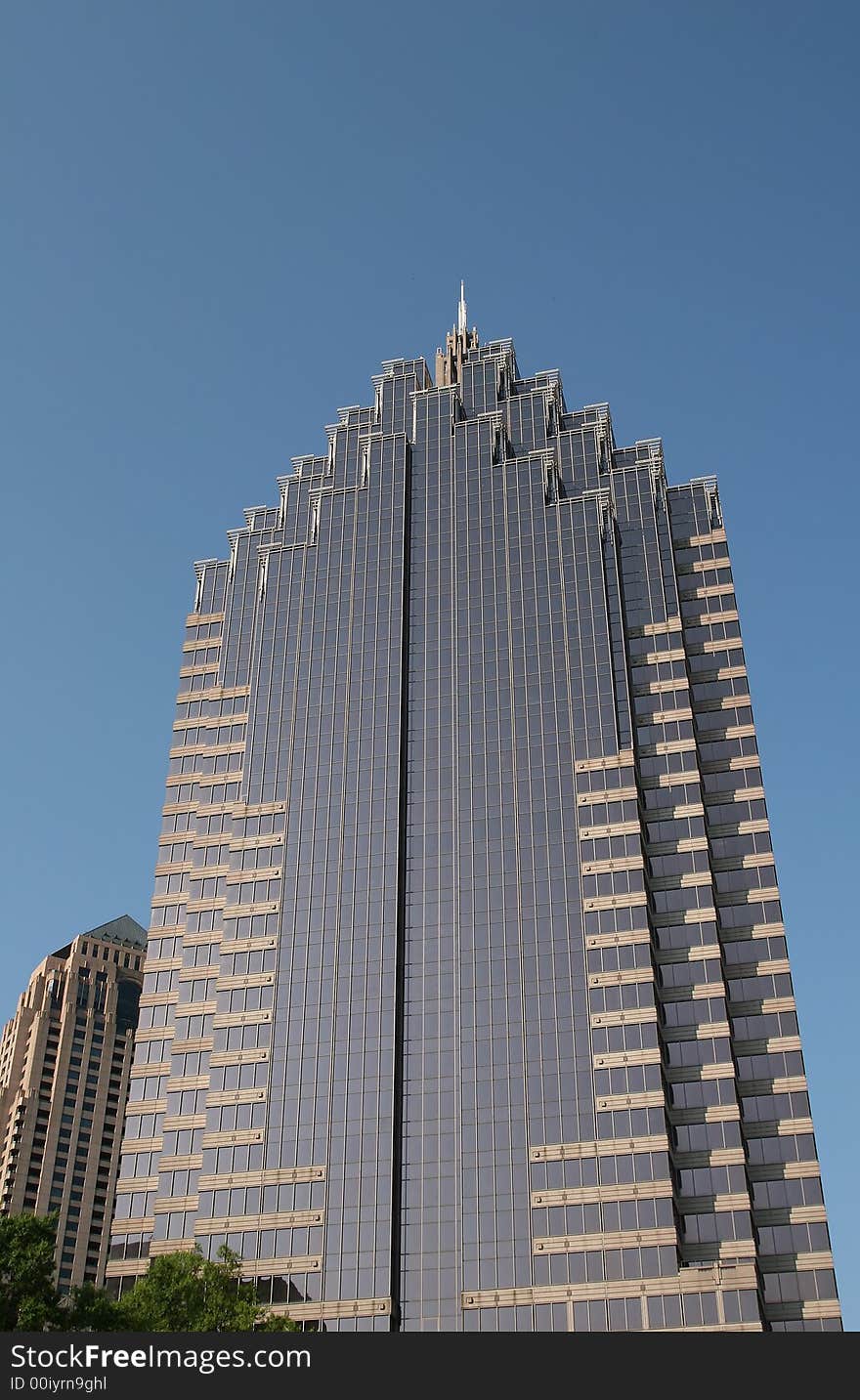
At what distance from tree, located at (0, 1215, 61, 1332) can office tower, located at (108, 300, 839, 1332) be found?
38740 millimetres

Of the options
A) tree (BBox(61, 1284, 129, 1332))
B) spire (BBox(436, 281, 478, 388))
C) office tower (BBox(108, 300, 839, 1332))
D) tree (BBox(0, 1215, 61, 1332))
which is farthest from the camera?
spire (BBox(436, 281, 478, 388))

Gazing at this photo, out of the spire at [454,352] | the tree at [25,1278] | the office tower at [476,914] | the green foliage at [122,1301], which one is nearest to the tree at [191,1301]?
the green foliage at [122,1301]

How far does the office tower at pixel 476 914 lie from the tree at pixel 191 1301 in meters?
26.0

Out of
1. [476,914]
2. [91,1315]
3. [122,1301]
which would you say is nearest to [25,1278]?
[91,1315]

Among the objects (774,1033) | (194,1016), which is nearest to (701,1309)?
(774,1033)

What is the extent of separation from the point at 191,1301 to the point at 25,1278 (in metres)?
12.6

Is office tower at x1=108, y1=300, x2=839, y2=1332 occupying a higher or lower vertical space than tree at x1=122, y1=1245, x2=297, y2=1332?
higher

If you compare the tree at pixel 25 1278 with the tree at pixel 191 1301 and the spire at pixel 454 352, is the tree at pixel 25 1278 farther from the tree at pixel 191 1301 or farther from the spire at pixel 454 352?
the spire at pixel 454 352

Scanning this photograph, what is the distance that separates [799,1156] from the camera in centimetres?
12606

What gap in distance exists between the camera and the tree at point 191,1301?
90.9 meters

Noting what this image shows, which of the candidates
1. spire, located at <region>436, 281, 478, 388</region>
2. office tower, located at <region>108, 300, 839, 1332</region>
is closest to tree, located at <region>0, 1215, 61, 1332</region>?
office tower, located at <region>108, 300, 839, 1332</region>

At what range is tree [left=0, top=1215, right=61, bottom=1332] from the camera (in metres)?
83.3

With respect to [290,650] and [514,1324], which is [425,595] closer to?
[290,650]

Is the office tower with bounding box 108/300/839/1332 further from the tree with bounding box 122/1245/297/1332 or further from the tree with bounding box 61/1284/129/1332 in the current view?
the tree with bounding box 61/1284/129/1332
